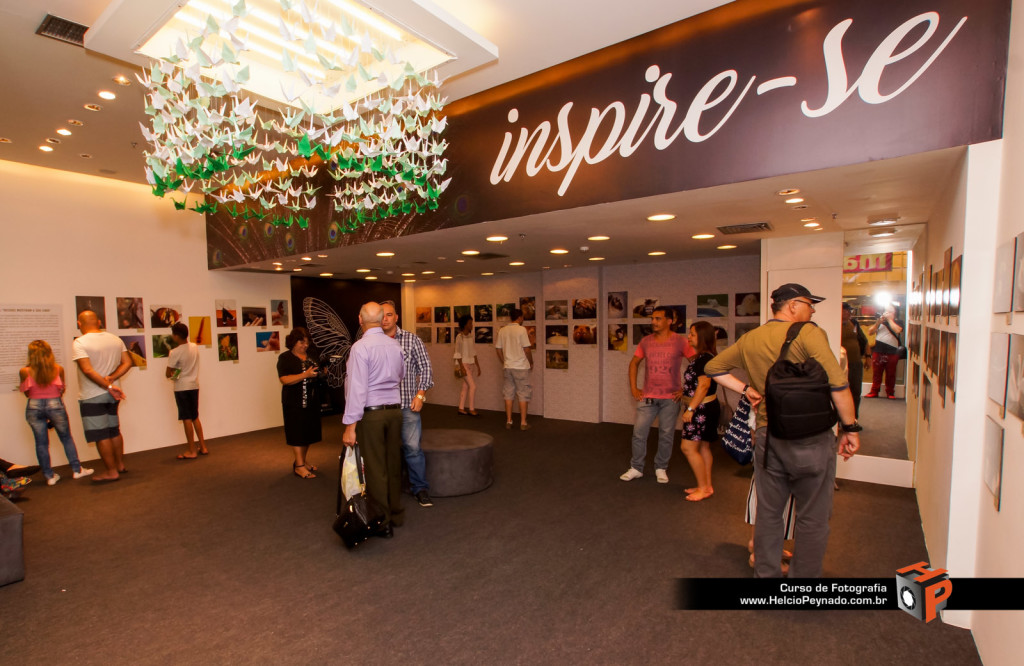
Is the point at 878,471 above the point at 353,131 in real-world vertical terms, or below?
below

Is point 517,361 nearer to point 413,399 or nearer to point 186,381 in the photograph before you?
point 413,399

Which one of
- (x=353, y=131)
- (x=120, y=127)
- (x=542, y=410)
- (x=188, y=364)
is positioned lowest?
(x=542, y=410)

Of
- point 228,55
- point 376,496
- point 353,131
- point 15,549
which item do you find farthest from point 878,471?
point 15,549

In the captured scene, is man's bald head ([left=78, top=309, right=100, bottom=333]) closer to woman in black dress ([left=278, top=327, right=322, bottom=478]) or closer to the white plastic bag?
woman in black dress ([left=278, top=327, right=322, bottom=478])

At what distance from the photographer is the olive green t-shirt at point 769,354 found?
277 cm

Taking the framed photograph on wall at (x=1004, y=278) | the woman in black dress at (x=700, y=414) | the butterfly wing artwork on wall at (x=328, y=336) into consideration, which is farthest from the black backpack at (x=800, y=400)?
the butterfly wing artwork on wall at (x=328, y=336)

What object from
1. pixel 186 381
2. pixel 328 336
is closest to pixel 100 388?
pixel 186 381

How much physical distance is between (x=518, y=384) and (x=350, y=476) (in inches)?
178

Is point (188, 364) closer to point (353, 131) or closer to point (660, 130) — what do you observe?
point (353, 131)

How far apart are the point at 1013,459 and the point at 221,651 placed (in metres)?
3.76

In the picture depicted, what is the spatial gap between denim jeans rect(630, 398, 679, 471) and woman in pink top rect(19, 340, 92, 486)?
245 inches

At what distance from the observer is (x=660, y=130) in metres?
3.22

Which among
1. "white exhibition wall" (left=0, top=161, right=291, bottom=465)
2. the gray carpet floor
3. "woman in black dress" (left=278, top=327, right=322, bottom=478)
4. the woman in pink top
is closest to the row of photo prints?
"white exhibition wall" (left=0, top=161, right=291, bottom=465)

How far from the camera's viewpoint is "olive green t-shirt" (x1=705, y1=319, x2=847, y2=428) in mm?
2766
